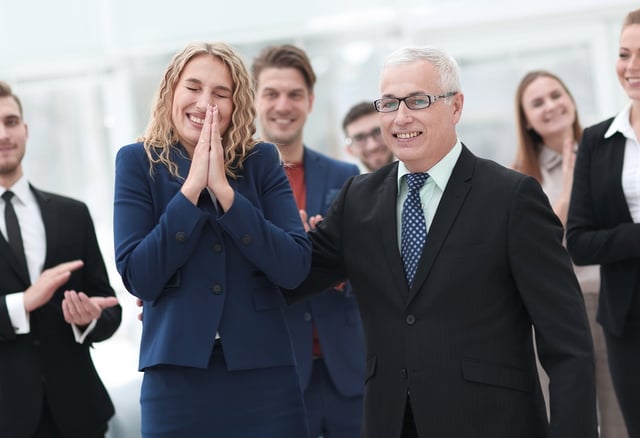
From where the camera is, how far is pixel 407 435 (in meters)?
2.37

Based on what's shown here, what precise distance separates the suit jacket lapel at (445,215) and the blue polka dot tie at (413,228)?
1.4 inches

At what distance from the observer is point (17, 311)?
3133mm

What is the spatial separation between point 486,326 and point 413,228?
331 millimetres

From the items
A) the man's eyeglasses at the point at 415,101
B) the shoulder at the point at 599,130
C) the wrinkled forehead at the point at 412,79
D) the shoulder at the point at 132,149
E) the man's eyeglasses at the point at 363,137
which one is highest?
the wrinkled forehead at the point at 412,79

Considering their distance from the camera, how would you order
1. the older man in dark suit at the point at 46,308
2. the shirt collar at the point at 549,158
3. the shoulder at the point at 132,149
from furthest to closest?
the shirt collar at the point at 549,158 < the older man in dark suit at the point at 46,308 < the shoulder at the point at 132,149

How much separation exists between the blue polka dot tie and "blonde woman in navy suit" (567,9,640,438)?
1.07 m

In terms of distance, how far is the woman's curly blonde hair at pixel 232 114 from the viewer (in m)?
2.43

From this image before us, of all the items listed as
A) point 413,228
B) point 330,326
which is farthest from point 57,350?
point 413,228

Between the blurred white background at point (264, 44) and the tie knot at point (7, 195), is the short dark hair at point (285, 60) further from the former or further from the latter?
the blurred white background at point (264, 44)

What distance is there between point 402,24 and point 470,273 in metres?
4.82

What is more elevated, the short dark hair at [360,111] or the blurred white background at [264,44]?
the blurred white background at [264,44]

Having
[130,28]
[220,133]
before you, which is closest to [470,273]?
[220,133]

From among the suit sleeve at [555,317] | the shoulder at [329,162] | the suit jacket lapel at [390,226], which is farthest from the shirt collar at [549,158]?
the suit sleeve at [555,317]

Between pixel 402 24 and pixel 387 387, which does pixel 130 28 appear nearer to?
pixel 402 24
